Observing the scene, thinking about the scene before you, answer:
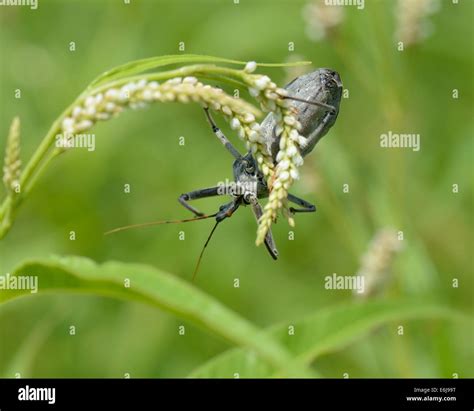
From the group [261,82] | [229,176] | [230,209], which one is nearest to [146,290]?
[230,209]

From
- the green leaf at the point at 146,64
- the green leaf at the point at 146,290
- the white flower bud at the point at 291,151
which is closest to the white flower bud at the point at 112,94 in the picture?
the green leaf at the point at 146,64

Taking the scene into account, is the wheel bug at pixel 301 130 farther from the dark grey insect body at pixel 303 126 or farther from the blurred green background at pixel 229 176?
the blurred green background at pixel 229 176

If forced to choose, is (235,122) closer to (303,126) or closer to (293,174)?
(293,174)

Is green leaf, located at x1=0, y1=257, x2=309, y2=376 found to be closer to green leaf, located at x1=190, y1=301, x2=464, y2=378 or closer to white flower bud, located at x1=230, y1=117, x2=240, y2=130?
green leaf, located at x1=190, y1=301, x2=464, y2=378

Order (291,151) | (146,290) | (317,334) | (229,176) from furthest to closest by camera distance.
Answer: (229,176) < (317,334) < (146,290) < (291,151)

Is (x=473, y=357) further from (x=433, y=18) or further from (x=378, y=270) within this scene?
(x=433, y=18)

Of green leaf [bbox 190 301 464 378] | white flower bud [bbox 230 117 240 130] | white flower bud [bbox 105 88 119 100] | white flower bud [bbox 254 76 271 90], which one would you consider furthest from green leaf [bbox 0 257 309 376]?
white flower bud [bbox 254 76 271 90]

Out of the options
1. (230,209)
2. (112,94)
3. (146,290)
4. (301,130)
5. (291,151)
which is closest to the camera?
(112,94)
